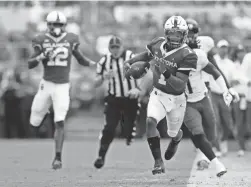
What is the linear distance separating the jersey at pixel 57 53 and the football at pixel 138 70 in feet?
6.54

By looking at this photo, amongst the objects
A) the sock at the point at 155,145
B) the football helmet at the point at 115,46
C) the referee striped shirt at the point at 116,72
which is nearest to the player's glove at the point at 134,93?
the referee striped shirt at the point at 116,72

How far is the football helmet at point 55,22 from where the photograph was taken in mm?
10883

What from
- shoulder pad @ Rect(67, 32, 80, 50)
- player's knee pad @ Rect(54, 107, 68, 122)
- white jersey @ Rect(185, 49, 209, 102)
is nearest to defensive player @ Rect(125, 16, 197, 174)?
white jersey @ Rect(185, 49, 209, 102)

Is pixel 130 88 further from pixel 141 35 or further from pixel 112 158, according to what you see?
pixel 141 35

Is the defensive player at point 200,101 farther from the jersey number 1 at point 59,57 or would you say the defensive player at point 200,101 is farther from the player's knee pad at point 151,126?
the jersey number 1 at point 59,57

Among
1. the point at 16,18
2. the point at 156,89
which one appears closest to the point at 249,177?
the point at 156,89

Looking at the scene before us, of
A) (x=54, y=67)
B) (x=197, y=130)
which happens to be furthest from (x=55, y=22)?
(x=197, y=130)

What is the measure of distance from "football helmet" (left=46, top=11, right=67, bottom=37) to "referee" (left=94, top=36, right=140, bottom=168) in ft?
2.36

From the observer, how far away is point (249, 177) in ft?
30.5

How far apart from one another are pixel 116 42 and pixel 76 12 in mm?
11067

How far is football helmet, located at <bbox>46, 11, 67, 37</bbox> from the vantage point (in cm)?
1088

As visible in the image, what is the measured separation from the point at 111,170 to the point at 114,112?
0.90 m

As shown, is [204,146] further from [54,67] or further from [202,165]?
[54,67]

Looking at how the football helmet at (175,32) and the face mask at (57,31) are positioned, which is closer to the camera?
the football helmet at (175,32)
